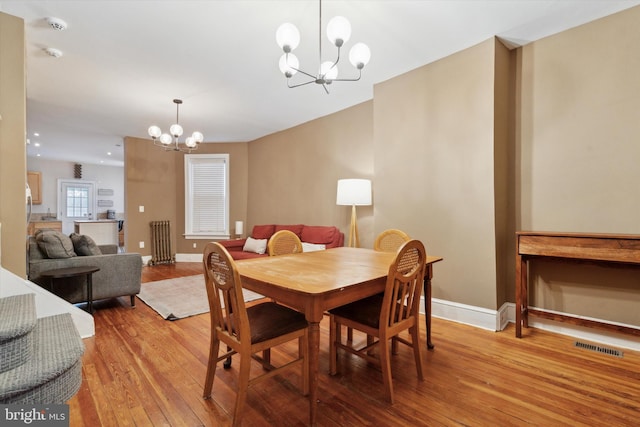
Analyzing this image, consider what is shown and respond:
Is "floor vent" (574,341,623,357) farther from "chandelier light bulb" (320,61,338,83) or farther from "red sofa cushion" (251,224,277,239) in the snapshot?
"red sofa cushion" (251,224,277,239)

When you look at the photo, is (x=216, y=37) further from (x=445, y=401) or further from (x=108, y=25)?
(x=445, y=401)

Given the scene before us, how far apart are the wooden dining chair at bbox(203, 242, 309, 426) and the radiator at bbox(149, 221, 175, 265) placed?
5.31m

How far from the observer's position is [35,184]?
8438mm

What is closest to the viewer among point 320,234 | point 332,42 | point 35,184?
point 332,42

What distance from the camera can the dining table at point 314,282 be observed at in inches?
58.0

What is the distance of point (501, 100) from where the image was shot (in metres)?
2.82

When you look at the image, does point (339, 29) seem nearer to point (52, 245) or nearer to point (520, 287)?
point (520, 287)

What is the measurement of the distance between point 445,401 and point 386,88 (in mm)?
3129

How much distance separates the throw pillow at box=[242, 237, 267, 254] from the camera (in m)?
4.74

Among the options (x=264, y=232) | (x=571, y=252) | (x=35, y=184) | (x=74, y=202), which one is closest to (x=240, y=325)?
(x=571, y=252)

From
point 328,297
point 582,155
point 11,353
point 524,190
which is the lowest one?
point 11,353

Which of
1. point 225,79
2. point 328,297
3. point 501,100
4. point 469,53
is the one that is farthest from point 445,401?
point 225,79

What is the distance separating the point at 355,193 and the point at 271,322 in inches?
92.5

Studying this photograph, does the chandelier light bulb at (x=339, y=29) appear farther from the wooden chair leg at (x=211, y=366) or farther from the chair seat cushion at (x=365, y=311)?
the wooden chair leg at (x=211, y=366)
